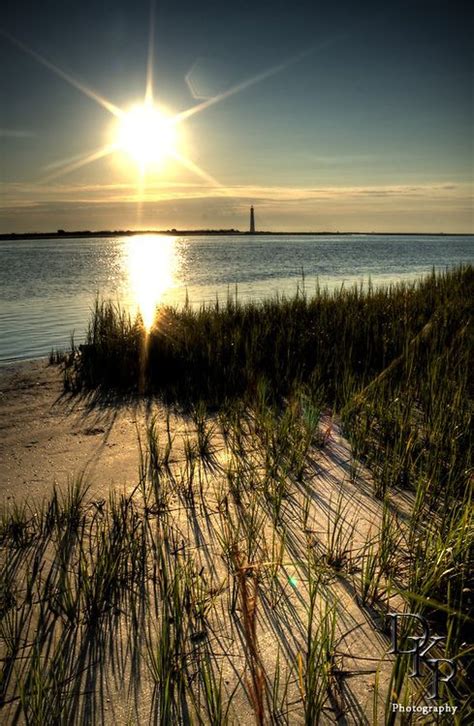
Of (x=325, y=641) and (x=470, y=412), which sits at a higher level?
(x=470, y=412)

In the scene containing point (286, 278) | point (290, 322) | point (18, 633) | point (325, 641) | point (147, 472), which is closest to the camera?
point (325, 641)

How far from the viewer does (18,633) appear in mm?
1936

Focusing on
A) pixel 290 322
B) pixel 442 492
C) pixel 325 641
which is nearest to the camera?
pixel 325 641

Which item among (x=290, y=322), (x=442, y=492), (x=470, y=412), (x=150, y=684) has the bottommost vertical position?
(x=150, y=684)

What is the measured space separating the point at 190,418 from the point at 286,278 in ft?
71.9

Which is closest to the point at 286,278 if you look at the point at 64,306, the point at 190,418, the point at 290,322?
the point at 64,306

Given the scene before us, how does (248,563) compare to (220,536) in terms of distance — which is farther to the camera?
(220,536)

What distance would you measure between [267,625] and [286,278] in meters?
24.8

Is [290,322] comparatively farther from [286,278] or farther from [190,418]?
[286,278]

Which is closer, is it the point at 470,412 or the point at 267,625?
the point at 267,625

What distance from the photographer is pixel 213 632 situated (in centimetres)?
197

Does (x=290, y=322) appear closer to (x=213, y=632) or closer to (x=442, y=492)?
(x=442, y=492)

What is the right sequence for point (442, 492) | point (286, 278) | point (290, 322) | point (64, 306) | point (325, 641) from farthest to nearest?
point (286, 278) < point (64, 306) < point (290, 322) < point (442, 492) < point (325, 641)

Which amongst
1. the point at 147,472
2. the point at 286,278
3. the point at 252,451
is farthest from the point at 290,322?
the point at 286,278
